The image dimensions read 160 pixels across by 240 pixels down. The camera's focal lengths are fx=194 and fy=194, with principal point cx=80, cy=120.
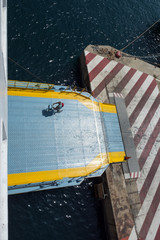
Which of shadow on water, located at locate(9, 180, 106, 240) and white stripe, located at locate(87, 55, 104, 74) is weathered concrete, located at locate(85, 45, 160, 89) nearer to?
white stripe, located at locate(87, 55, 104, 74)

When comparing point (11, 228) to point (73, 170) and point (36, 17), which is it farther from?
point (36, 17)

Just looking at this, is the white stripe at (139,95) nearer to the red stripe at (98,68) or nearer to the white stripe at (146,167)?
the white stripe at (146,167)

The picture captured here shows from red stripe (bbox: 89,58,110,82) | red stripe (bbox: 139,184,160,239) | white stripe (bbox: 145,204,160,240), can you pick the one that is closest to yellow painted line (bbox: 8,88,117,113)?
red stripe (bbox: 89,58,110,82)

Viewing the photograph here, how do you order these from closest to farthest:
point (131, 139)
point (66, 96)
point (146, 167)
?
point (66, 96) → point (146, 167) → point (131, 139)

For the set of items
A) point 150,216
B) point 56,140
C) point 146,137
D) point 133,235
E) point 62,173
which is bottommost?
point 133,235

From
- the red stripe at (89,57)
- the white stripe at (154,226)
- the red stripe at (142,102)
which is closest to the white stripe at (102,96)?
the red stripe at (142,102)

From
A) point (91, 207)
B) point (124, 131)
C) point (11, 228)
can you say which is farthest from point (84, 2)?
point (11, 228)

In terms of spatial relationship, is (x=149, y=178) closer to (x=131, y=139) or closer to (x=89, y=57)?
(x=131, y=139)

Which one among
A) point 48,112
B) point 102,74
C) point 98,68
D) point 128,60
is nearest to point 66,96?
point 48,112
